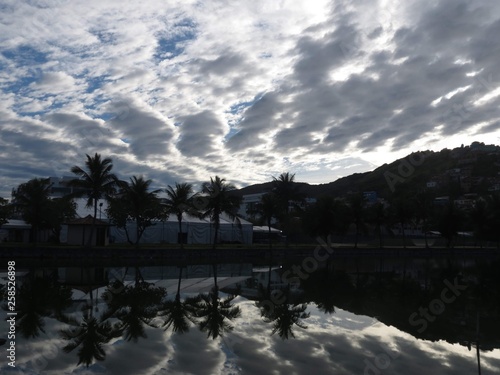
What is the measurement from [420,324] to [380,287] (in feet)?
30.9

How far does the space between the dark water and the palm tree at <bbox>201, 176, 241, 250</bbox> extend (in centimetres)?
2206

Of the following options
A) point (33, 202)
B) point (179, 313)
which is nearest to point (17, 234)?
point (33, 202)

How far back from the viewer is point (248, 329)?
40.7 feet

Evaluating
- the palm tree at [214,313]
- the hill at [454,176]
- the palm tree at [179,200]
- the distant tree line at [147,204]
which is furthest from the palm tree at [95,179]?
the hill at [454,176]

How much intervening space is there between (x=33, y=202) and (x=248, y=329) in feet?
108

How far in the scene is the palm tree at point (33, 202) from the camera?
39188 millimetres

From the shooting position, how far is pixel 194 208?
149 ft

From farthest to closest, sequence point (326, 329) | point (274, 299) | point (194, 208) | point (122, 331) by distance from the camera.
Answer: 1. point (194, 208)
2. point (274, 299)
3. point (326, 329)
4. point (122, 331)

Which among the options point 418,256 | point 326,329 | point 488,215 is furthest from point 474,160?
point 326,329

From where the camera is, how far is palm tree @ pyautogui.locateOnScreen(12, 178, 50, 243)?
39188mm

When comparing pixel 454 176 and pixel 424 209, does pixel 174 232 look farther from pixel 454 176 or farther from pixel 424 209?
pixel 454 176

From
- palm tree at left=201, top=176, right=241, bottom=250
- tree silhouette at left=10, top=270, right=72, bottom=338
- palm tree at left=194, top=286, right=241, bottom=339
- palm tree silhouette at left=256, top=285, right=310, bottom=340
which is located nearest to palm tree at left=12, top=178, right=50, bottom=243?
palm tree at left=201, top=176, right=241, bottom=250

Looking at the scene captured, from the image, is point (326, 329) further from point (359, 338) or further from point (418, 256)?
point (418, 256)

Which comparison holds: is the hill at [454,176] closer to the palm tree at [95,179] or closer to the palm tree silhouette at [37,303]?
the palm tree at [95,179]
